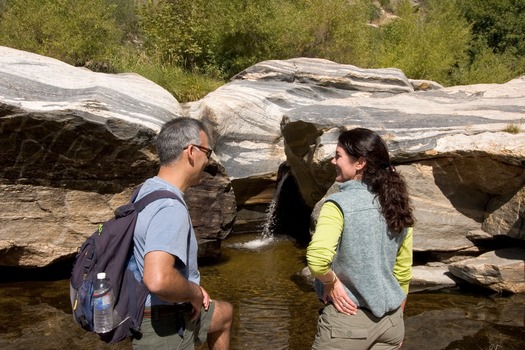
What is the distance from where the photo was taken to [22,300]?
618 cm

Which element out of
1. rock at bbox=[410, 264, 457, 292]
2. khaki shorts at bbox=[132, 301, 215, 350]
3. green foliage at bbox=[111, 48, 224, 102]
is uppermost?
green foliage at bbox=[111, 48, 224, 102]

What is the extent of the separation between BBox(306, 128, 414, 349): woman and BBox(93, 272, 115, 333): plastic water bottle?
0.88 meters

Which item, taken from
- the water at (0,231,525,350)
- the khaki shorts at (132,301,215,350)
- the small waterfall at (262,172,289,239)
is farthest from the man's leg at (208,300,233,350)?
the small waterfall at (262,172,289,239)

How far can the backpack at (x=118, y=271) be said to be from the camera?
2416 millimetres

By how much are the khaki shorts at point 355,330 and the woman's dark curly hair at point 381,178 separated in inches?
16.9

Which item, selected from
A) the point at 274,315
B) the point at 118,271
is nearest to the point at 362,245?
the point at 118,271

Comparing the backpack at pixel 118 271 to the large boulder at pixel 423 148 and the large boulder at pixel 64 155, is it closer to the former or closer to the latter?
the large boulder at pixel 64 155

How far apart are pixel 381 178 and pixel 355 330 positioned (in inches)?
27.7

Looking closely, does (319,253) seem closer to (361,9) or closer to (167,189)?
(167,189)

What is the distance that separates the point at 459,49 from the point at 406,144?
1438 cm

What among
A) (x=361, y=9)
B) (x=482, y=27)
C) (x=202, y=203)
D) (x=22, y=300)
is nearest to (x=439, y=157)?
(x=202, y=203)

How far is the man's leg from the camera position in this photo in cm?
302

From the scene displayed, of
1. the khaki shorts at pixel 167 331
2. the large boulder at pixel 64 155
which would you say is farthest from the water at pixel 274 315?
the khaki shorts at pixel 167 331

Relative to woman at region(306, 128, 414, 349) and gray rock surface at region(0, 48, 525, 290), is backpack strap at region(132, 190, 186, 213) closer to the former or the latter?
woman at region(306, 128, 414, 349)
